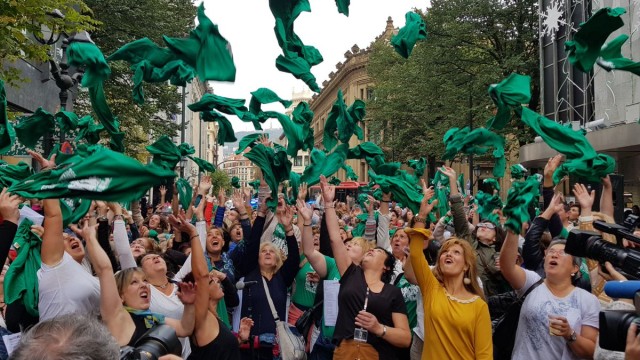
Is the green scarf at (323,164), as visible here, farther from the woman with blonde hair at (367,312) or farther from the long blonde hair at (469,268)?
the long blonde hair at (469,268)

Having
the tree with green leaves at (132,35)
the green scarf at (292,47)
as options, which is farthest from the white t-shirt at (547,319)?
the tree with green leaves at (132,35)

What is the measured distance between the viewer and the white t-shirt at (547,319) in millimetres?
4137

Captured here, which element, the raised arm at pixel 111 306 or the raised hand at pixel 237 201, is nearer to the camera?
the raised arm at pixel 111 306

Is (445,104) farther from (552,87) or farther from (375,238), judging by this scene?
(375,238)

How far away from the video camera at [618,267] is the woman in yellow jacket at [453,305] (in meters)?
1.27

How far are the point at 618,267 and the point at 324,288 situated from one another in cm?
301

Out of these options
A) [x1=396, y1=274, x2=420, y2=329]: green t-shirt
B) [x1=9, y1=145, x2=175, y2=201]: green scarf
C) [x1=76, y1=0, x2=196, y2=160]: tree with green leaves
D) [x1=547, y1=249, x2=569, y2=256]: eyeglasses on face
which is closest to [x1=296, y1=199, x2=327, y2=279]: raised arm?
[x1=396, y1=274, x2=420, y2=329]: green t-shirt

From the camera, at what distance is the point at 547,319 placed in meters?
4.20

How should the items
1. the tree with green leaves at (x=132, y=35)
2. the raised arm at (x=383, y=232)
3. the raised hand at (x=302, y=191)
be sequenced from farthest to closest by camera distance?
the tree with green leaves at (x=132, y=35)
the raised arm at (x=383, y=232)
the raised hand at (x=302, y=191)

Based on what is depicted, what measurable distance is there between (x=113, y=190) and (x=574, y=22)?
24609mm

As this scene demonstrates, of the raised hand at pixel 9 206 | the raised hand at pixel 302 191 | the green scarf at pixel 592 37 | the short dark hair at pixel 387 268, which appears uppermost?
the green scarf at pixel 592 37

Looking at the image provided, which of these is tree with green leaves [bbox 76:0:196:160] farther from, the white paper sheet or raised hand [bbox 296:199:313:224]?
the white paper sheet

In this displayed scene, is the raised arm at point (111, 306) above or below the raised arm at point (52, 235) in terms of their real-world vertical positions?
below

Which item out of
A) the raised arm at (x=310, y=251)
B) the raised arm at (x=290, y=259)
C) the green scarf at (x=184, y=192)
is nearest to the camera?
the raised arm at (x=310, y=251)
